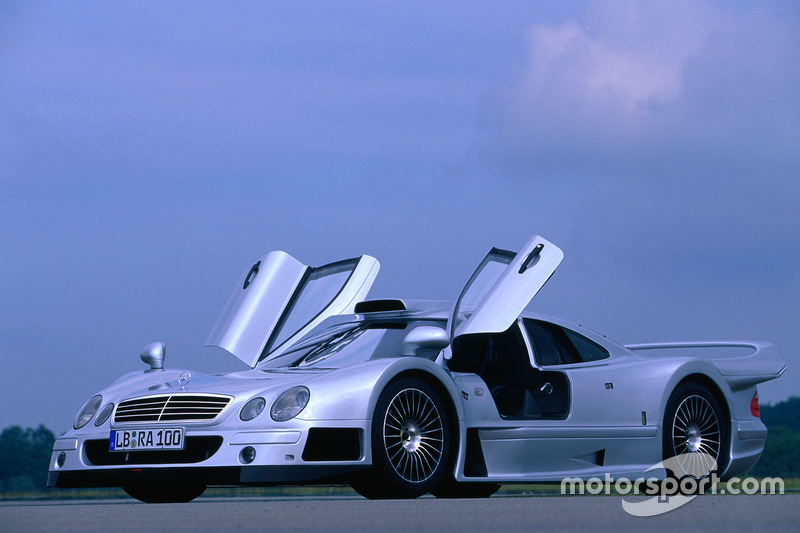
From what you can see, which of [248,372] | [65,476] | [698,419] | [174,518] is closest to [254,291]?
[248,372]

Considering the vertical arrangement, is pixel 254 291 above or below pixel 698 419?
above

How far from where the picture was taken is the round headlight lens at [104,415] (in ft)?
27.1

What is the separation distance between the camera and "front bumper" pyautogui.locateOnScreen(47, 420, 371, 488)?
744 centimetres

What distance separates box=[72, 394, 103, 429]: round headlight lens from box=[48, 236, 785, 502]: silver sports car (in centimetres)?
1

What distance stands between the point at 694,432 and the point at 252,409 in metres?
3.89

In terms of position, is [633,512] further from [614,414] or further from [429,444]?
[614,414]

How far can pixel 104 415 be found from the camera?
8.28 m

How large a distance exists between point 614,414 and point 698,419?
929 millimetres

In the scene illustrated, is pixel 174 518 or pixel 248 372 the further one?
pixel 248 372

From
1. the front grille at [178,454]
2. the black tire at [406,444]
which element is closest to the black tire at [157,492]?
the front grille at [178,454]

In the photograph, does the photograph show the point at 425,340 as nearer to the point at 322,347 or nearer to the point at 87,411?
the point at 322,347

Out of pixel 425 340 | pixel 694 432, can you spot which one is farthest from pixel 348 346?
pixel 694 432

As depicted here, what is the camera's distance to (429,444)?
7.98m

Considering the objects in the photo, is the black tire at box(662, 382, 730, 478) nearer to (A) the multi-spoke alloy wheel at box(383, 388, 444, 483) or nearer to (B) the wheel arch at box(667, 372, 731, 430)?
(B) the wheel arch at box(667, 372, 731, 430)
